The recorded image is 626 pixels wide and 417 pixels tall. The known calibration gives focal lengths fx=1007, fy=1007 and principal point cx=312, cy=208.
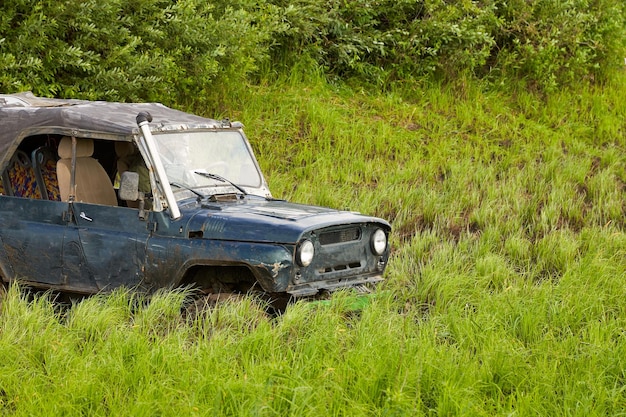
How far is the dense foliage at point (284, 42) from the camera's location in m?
10.4

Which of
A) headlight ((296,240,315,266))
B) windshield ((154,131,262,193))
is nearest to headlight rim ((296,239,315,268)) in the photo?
headlight ((296,240,315,266))

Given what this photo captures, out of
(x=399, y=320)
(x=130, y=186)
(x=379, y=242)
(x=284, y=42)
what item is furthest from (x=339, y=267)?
(x=284, y=42)

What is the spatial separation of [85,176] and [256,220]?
5.00ft

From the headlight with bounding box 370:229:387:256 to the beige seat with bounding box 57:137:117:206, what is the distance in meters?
1.95

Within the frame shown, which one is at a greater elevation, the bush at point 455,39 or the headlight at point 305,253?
the bush at point 455,39

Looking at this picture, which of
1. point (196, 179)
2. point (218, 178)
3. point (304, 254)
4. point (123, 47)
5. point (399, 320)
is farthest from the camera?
point (123, 47)

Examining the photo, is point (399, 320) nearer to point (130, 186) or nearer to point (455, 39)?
point (130, 186)

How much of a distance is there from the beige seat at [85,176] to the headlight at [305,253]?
5.88 ft

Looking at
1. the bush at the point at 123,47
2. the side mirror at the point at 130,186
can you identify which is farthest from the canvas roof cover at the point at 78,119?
the bush at the point at 123,47

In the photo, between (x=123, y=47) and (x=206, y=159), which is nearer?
(x=206, y=159)

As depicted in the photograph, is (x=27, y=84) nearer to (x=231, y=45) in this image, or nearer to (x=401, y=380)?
(x=231, y=45)

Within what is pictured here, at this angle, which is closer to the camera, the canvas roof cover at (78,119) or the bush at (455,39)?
the canvas roof cover at (78,119)

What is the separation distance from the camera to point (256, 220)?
6457 mm

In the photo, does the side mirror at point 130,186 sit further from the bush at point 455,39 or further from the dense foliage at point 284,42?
the bush at point 455,39
